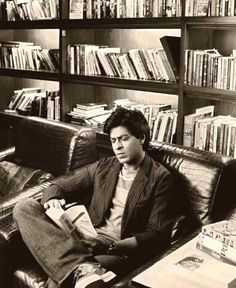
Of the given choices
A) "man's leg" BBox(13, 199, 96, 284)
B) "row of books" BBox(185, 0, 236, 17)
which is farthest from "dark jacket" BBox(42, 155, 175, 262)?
"row of books" BBox(185, 0, 236, 17)

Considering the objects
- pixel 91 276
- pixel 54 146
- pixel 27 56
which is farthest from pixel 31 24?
pixel 91 276

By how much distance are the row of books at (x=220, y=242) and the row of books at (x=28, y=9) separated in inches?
104

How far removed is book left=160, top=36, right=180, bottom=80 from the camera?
131 inches

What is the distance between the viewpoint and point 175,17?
319 cm

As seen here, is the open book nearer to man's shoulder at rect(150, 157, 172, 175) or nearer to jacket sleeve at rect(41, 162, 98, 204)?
jacket sleeve at rect(41, 162, 98, 204)

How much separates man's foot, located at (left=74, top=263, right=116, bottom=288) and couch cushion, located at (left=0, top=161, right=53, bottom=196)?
3.35 feet

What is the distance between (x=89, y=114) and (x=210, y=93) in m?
1.17

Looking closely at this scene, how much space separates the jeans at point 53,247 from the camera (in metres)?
2.02

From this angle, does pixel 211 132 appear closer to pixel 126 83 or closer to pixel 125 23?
pixel 126 83

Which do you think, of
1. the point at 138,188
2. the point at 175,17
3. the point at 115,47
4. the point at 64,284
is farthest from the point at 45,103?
the point at 64,284

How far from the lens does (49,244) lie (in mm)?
2119

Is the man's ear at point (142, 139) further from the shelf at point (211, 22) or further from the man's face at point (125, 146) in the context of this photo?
the shelf at point (211, 22)

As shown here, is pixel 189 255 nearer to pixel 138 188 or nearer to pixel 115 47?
pixel 138 188

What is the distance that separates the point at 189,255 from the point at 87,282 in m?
0.39
